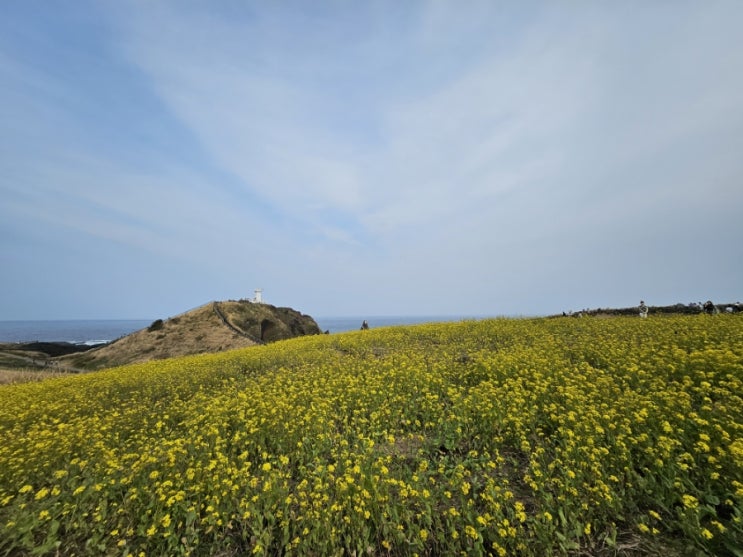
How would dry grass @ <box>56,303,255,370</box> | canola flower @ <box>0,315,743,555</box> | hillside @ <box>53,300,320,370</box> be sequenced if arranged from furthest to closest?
hillside @ <box>53,300,320,370</box>, dry grass @ <box>56,303,255,370</box>, canola flower @ <box>0,315,743,555</box>

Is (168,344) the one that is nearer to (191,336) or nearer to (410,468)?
(191,336)

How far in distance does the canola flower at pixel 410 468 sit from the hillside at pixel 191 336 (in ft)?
72.7

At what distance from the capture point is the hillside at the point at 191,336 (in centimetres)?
2989

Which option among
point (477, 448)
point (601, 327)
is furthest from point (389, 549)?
point (601, 327)

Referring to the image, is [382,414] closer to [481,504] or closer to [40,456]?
[481,504]

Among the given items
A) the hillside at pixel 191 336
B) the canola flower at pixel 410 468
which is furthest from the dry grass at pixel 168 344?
the canola flower at pixel 410 468

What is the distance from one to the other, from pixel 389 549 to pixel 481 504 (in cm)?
186

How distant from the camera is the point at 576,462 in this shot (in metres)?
5.37

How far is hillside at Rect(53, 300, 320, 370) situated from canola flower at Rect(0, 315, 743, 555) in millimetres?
22169

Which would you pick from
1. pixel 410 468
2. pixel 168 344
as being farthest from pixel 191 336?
pixel 410 468

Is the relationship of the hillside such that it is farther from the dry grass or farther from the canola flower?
the canola flower

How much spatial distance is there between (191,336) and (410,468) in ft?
107

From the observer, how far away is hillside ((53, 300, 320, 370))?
98.1 feet

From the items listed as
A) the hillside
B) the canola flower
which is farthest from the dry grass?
the canola flower
